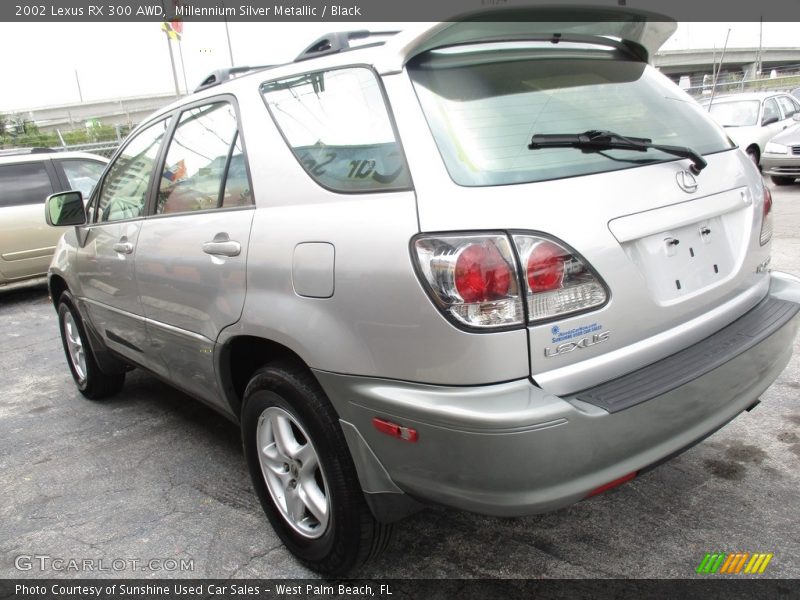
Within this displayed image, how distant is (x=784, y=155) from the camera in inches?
446

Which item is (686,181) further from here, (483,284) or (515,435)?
(515,435)

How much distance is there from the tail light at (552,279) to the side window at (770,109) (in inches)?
523

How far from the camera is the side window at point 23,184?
8.48 metres

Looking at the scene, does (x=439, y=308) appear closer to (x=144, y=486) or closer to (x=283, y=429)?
(x=283, y=429)

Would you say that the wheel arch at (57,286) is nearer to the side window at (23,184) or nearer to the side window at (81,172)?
the side window at (23,184)

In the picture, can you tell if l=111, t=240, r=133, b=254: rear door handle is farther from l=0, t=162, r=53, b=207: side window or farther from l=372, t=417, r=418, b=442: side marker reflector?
l=0, t=162, r=53, b=207: side window

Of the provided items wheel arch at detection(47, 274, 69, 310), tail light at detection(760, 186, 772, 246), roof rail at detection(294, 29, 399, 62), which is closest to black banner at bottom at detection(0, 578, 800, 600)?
tail light at detection(760, 186, 772, 246)

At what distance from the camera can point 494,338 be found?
69.0 inches

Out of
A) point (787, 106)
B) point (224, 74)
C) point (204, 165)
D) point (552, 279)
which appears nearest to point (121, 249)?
point (204, 165)

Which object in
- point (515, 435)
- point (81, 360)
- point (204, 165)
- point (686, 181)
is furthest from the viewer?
point (81, 360)

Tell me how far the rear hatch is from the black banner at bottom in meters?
0.82

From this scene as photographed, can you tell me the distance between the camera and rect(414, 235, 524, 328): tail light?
1.77 meters

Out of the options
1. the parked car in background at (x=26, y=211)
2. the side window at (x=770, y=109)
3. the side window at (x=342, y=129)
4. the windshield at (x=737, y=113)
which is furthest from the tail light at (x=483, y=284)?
the side window at (x=770, y=109)

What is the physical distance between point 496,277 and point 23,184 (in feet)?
28.3
